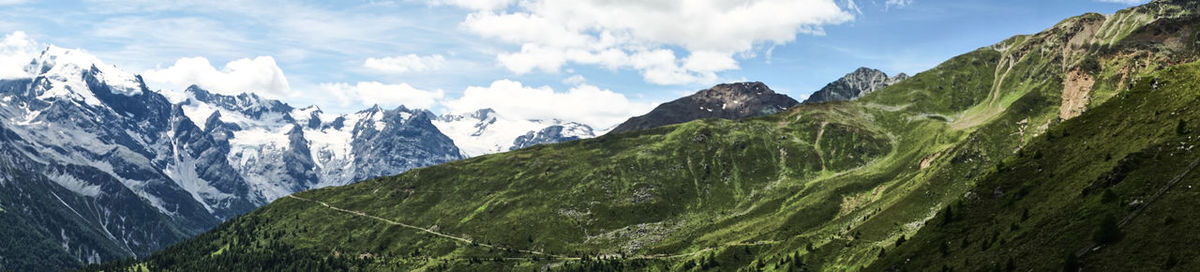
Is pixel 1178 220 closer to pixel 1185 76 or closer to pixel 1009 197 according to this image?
pixel 1009 197

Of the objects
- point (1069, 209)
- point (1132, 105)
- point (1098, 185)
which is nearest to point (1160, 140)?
point (1098, 185)

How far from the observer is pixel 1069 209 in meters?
120

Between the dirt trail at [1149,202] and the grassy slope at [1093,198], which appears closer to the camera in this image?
the grassy slope at [1093,198]

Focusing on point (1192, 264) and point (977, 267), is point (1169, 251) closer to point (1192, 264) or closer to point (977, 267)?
point (1192, 264)

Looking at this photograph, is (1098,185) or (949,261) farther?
(949,261)

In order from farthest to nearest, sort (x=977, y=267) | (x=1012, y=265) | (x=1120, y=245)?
(x=977, y=267), (x=1012, y=265), (x=1120, y=245)

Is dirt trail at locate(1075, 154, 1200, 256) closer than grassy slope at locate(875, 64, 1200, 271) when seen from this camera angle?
No

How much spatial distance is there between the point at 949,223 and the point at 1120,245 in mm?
54341

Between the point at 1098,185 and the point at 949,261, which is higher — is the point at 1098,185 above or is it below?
above

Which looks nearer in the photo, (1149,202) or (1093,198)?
(1149,202)

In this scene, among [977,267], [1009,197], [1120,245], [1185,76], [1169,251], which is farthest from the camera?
[1185,76]

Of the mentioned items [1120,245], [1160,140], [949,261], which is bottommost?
[949,261]

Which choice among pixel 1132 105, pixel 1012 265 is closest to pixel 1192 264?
pixel 1012 265

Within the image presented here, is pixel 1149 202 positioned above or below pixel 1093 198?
above
